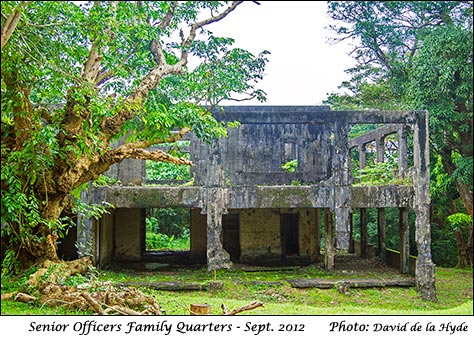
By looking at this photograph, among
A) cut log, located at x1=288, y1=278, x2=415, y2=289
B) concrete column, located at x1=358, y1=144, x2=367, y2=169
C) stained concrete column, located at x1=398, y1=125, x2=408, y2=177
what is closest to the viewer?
cut log, located at x1=288, y1=278, x2=415, y2=289

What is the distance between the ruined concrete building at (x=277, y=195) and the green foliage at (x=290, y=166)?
0.74 feet

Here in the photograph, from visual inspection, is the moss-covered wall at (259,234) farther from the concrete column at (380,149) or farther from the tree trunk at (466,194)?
the tree trunk at (466,194)

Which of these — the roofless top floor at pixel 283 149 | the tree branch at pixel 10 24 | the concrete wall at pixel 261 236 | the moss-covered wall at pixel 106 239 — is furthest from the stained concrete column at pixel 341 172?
the tree branch at pixel 10 24

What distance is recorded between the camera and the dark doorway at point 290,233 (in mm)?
17327

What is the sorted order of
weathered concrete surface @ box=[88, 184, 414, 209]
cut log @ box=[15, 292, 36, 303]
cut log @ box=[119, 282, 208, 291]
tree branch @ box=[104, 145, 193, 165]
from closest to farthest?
cut log @ box=[15, 292, 36, 303] < tree branch @ box=[104, 145, 193, 165] < cut log @ box=[119, 282, 208, 291] < weathered concrete surface @ box=[88, 184, 414, 209]

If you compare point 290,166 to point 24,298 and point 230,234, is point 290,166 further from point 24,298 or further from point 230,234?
point 24,298

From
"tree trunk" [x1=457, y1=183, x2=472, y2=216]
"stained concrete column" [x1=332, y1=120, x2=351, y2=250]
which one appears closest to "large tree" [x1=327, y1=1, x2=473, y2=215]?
"tree trunk" [x1=457, y1=183, x2=472, y2=216]

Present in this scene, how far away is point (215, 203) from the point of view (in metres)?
13.6

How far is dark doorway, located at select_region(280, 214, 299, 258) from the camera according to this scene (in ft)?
56.8

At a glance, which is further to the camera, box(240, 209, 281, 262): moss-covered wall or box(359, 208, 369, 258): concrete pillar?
box(359, 208, 369, 258): concrete pillar

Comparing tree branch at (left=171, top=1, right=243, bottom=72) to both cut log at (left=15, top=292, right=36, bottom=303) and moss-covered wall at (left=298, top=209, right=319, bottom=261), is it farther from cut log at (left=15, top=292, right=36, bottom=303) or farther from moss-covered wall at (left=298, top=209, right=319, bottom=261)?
moss-covered wall at (left=298, top=209, right=319, bottom=261)

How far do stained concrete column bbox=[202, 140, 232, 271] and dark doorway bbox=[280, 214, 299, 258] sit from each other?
4097mm

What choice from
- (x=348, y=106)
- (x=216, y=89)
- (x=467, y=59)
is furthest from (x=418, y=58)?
(x=216, y=89)

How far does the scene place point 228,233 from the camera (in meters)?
17.4
